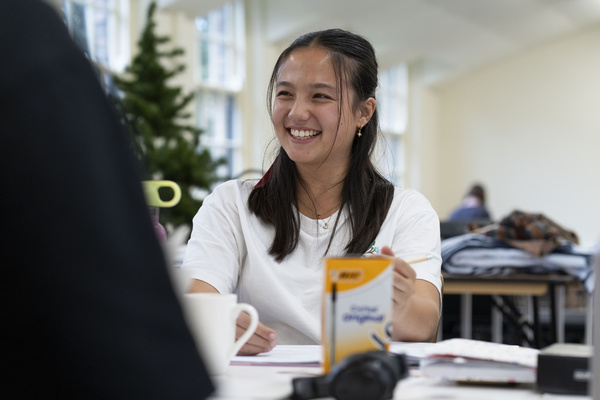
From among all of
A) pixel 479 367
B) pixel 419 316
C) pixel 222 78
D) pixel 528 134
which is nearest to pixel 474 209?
pixel 222 78

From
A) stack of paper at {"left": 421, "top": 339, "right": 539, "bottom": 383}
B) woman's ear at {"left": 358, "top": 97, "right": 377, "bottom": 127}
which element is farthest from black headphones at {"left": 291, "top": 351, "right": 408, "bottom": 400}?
woman's ear at {"left": 358, "top": 97, "right": 377, "bottom": 127}

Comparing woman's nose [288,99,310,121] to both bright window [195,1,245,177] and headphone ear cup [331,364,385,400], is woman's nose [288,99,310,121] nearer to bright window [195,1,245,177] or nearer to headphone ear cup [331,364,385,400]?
headphone ear cup [331,364,385,400]

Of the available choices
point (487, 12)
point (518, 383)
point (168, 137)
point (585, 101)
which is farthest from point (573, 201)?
point (518, 383)

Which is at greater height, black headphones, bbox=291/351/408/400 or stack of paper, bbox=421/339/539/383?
black headphones, bbox=291/351/408/400

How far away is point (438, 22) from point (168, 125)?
263 inches

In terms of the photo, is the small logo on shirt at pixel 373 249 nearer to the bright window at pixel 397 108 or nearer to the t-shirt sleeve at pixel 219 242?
the t-shirt sleeve at pixel 219 242

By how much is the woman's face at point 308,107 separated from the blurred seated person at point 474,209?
324 inches

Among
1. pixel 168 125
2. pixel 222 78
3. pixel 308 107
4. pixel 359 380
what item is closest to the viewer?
pixel 359 380

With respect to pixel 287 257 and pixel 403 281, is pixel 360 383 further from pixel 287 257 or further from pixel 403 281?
pixel 287 257

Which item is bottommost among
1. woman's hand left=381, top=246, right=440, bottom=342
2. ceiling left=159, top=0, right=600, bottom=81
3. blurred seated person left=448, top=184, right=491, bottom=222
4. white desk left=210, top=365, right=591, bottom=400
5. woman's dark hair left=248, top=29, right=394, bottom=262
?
blurred seated person left=448, top=184, right=491, bottom=222

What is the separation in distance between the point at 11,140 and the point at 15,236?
0.14ft

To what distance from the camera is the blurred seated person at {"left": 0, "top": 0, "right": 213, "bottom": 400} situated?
0.35 m

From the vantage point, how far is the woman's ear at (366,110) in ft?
5.92

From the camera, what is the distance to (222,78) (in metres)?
9.93
